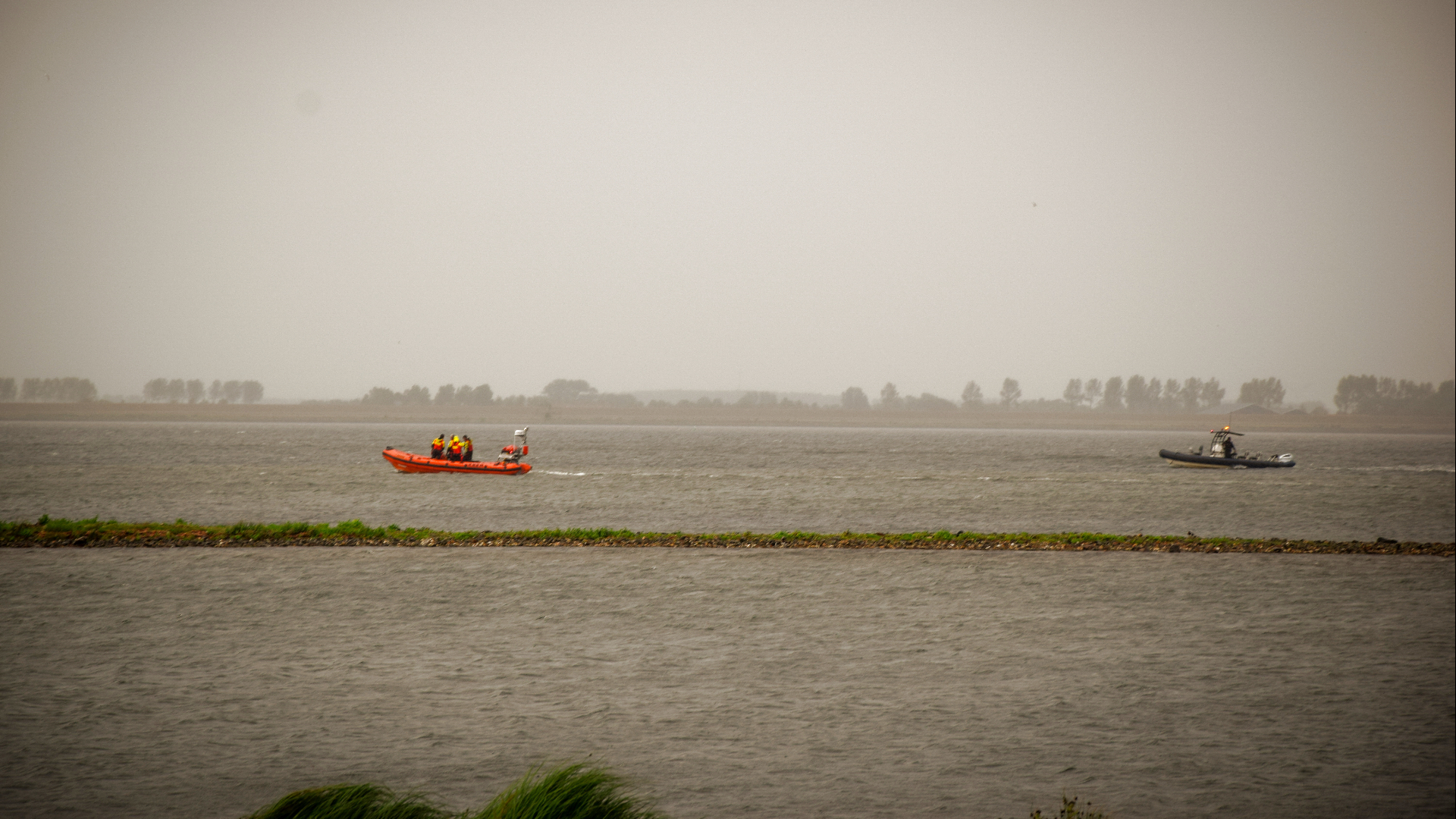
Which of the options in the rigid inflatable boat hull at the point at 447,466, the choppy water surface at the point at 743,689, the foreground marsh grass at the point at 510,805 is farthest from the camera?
the rigid inflatable boat hull at the point at 447,466

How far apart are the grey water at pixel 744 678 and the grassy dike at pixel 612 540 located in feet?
4.11

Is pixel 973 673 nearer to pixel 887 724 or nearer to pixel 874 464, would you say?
pixel 887 724

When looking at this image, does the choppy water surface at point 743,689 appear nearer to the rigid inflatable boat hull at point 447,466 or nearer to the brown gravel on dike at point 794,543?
the brown gravel on dike at point 794,543

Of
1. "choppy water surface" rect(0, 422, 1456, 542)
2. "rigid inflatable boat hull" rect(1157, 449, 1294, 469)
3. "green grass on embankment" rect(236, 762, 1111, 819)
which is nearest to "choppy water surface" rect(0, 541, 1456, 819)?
"green grass on embankment" rect(236, 762, 1111, 819)

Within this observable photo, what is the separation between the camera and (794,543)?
95.0ft

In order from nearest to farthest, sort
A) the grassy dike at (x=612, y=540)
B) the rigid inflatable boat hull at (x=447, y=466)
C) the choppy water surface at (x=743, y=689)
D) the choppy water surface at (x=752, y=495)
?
the choppy water surface at (x=743, y=689)
the grassy dike at (x=612, y=540)
the choppy water surface at (x=752, y=495)
the rigid inflatable boat hull at (x=447, y=466)

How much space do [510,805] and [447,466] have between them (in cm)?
5486

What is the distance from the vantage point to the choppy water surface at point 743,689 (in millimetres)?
9922

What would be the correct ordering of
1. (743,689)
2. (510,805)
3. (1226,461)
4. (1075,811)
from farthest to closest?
(1226,461) → (743,689) → (1075,811) → (510,805)

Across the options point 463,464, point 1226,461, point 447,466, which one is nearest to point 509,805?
point 463,464

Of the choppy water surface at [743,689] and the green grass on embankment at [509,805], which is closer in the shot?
the green grass on embankment at [509,805]

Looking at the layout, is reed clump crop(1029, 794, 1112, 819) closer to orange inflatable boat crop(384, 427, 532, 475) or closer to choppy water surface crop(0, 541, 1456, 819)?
choppy water surface crop(0, 541, 1456, 819)

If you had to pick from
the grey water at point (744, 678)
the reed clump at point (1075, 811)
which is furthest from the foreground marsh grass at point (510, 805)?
the reed clump at point (1075, 811)

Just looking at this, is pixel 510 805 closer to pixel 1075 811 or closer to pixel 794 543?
pixel 1075 811
